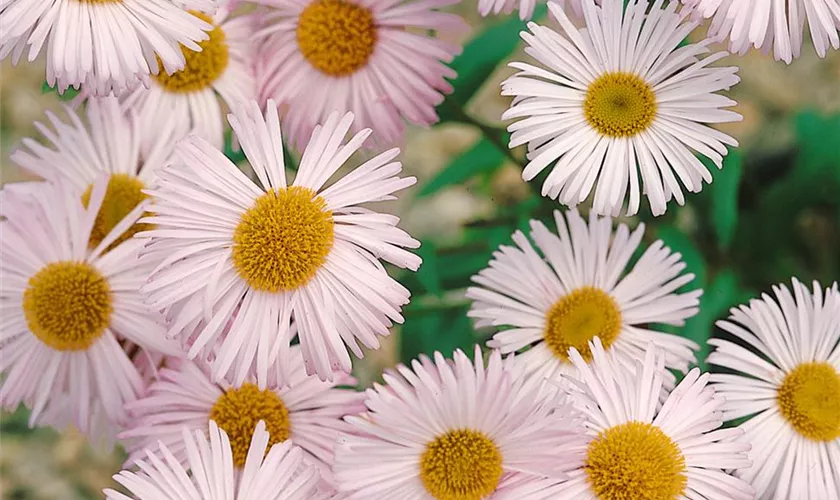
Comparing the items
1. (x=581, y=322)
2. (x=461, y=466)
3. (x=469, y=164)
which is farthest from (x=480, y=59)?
(x=461, y=466)

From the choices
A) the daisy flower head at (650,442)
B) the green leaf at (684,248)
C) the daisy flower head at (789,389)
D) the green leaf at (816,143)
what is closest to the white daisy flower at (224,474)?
the daisy flower head at (650,442)

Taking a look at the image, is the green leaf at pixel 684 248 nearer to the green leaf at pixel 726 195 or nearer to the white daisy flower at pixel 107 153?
the green leaf at pixel 726 195

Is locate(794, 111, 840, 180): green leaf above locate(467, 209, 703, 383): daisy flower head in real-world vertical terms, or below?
above


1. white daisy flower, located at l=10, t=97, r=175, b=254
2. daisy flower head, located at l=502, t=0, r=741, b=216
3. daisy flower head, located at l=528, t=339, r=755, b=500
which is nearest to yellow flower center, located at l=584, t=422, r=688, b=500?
daisy flower head, located at l=528, t=339, r=755, b=500

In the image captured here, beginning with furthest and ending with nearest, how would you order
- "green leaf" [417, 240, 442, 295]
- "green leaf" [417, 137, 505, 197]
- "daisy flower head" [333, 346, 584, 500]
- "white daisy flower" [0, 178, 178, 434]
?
1. "green leaf" [417, 137, 505, 197]
2. "green leaf" [417, 240, 442, 295]
3. "white daisy flower" [0, 178, 178, 434]
4. "daisy flower head" [333, 346, 584, 500]

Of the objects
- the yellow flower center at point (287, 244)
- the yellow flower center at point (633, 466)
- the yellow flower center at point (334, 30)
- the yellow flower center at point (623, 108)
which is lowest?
the yellow flower center at point (633, 466)

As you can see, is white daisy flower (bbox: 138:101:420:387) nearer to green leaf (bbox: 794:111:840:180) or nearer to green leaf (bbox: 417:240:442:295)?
green leaf (bbox: 417:240:442:295)

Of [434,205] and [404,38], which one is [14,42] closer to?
[404,38]
